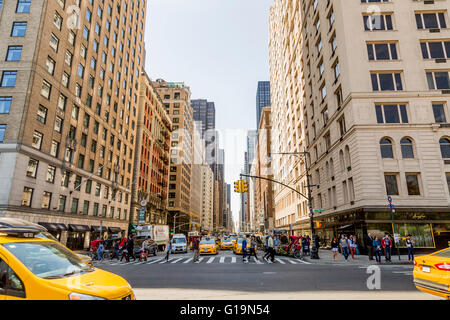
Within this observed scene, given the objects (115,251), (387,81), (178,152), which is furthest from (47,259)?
(178,152)

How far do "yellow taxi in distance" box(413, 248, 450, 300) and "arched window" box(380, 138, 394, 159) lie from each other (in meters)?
21.7

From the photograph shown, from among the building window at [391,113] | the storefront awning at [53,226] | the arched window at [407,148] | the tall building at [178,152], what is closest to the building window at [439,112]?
the building window at [391,113]

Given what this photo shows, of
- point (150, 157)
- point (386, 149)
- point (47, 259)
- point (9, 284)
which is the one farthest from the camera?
point (150, 157)

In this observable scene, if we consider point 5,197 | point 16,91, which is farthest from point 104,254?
point 16,91

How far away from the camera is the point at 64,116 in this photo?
34.2 metres

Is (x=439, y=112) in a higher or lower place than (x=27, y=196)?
higher

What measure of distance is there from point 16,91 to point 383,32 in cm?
3994

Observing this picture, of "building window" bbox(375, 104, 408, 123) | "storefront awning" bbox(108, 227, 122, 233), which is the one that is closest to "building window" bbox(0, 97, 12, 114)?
"storefront awning" bbox(108, 227, 122, 233)

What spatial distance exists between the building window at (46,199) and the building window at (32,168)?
2.76 meters

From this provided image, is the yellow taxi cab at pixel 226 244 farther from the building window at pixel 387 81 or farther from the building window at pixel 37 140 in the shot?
the building window at pixel 387 81

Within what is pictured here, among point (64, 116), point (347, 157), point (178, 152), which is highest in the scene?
point (178, 152)

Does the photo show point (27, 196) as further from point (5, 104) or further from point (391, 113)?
point (391, 113)

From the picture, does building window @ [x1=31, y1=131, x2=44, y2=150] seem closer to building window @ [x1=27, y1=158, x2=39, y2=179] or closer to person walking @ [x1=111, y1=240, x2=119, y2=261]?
building window @ [x1=27, y1=158, x2=39, y2=179]

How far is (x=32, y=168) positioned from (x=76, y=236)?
465 inches
